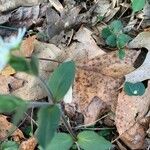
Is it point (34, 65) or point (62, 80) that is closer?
point (34, 65)

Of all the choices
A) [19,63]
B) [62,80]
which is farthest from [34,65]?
[62,80]

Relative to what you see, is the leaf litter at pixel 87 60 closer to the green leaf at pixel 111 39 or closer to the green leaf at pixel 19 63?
the green leaf at pixel 111 39

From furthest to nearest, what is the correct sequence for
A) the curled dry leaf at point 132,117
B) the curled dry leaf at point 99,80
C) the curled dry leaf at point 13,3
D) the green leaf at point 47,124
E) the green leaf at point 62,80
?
the curled dry leaf at point 13,3, the curled dry leaf at point 99,80, the curled dry leaf at point 132,117, the green leaf at point 62,80, the green leaf at point 47,124

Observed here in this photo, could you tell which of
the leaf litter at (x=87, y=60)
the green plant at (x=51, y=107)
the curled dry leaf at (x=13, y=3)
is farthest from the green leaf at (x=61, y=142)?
the curled dry leaf at (x=13, y=3)

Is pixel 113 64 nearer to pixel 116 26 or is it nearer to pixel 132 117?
pixel 116 26

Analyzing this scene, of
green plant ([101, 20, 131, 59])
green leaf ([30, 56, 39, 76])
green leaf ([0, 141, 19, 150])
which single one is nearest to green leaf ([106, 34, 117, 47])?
green plant ([101, 20, 131, 59])

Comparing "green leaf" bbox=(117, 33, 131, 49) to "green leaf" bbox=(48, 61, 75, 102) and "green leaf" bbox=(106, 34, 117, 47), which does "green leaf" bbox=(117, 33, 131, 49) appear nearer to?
"green leaf" bbox=(106, 34, 117, 47)

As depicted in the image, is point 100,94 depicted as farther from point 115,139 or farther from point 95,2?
point 95,2
